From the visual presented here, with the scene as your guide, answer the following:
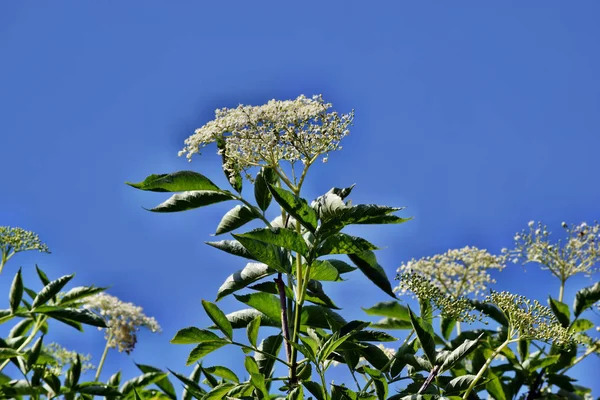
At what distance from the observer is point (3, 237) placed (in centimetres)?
487

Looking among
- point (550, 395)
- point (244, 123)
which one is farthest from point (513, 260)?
point (244, 123)

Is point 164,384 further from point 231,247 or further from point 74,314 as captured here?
point 231,247

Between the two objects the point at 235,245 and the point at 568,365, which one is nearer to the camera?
the point at 235,245

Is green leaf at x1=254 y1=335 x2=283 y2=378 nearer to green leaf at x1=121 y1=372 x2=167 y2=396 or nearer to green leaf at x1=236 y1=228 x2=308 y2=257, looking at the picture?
green leaf at x1=236 y1=228 x2=308 y2=257

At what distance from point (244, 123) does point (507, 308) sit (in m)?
1.57

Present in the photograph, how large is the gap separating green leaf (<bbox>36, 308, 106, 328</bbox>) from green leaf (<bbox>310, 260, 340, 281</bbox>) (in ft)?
5.06

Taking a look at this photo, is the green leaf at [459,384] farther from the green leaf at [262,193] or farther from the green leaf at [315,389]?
the green leaf at [262,193]

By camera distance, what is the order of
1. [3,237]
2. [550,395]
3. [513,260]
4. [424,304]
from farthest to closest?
[513,260] → [3,237] → [550,395] → [424,304]

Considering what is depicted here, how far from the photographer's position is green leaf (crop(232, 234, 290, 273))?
2.79 meters

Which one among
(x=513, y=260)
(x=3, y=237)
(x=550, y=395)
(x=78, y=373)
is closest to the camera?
(x=78, y=373)

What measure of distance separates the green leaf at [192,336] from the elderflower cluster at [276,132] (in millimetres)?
818

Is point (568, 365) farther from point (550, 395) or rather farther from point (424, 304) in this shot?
point (424, 304)

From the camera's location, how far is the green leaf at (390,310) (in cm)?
418

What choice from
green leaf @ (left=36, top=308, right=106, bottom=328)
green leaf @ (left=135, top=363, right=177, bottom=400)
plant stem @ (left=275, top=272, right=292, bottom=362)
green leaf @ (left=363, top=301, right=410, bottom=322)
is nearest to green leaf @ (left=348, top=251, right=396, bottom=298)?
plant stem @ (left=275, top=272, right=292, bottom=362)
